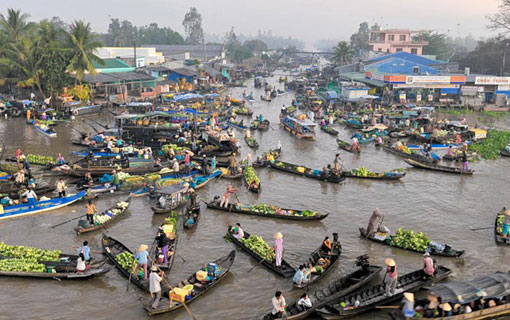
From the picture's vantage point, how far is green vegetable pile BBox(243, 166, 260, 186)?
74.8ft

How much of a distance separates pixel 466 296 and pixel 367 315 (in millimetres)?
2755

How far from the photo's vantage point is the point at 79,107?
4288cm

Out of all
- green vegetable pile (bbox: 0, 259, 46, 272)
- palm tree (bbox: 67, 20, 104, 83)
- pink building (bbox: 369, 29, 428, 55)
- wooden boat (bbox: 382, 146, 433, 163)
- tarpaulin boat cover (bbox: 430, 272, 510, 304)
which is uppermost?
pink building (bbox: 369, 29, 428, 55)

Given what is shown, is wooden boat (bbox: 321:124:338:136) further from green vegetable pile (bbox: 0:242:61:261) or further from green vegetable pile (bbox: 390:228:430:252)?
green vegetable pile (bbox: 0:242:61:261)

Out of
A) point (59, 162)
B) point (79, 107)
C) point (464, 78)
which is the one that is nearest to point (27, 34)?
point (79, 107)

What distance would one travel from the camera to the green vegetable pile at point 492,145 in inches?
1204

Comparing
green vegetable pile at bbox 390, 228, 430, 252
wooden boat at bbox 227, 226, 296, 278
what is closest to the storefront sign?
green vegetable pile at bbox 390, 228, 430, 252

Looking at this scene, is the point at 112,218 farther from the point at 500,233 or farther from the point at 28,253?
the point at 500,233

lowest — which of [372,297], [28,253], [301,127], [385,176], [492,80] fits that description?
[372,297]

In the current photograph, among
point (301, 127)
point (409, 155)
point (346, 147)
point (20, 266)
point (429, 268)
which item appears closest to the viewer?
point (429, 268)

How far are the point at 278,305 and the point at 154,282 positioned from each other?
140 inches

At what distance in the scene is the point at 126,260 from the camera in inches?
571

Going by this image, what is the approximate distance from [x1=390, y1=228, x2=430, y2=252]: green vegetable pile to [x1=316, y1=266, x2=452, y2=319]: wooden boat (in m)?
2.22

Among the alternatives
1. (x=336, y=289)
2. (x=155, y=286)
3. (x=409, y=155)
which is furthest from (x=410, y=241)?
(x=409, y=155)
